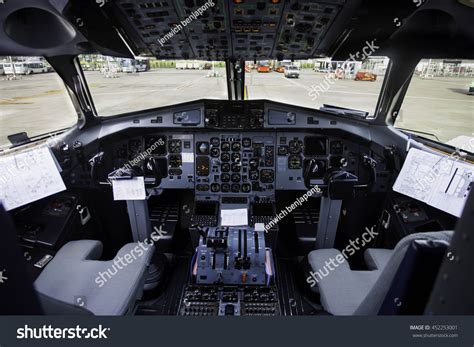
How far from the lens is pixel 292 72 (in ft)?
11.4

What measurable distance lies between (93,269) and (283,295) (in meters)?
1.56

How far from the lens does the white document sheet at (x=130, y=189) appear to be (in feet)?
8.39

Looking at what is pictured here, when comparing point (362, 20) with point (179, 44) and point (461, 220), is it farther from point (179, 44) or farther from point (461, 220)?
point (461, 220)

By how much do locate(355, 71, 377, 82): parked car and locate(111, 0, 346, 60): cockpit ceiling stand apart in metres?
0.66

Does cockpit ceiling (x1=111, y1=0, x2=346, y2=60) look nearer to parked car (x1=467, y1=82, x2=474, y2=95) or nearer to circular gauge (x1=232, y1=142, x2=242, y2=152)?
circular gauge (x1=232, y1=142, x2=242, y2=152)

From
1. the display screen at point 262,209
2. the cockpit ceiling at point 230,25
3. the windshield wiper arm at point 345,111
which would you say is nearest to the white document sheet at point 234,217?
the display screen at point 262,209

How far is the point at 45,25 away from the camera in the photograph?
6.43ft
